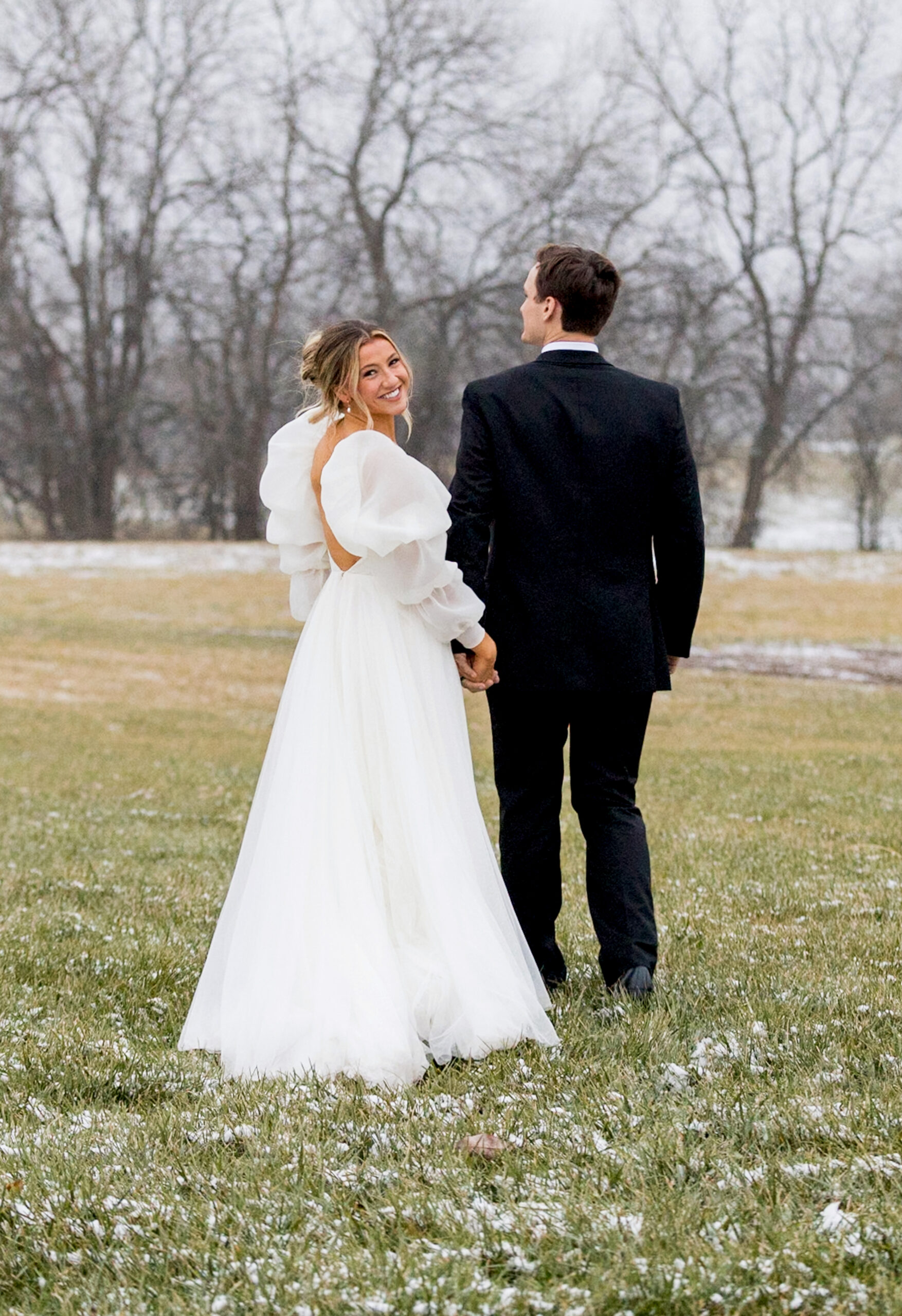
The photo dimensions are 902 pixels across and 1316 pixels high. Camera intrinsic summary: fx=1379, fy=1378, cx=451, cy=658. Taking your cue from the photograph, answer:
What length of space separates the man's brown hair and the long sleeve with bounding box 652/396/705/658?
422 millimetres

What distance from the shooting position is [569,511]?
4.46m

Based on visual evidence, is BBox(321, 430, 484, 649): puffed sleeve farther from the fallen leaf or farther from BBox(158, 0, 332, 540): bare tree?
BBox(158, 0, 332, 540): bare tree

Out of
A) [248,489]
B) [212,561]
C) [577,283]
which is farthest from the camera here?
[248,489]

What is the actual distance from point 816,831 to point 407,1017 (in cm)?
525

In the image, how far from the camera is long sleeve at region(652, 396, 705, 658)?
179 inches

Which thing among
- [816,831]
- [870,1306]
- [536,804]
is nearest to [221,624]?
[816,831]

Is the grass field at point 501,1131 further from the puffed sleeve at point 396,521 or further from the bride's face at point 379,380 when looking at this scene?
the bride's face at point 379,380

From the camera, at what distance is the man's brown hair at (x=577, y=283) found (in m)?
4.38

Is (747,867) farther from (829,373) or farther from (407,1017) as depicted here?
(829,373)

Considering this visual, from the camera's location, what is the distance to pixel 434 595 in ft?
13.9

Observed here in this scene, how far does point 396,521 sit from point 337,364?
53 cm

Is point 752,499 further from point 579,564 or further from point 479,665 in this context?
point 479,665

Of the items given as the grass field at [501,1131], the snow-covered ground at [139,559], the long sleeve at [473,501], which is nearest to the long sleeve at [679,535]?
the long sleeve at [473,501]

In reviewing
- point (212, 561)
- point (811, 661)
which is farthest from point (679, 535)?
point (212, 561)
